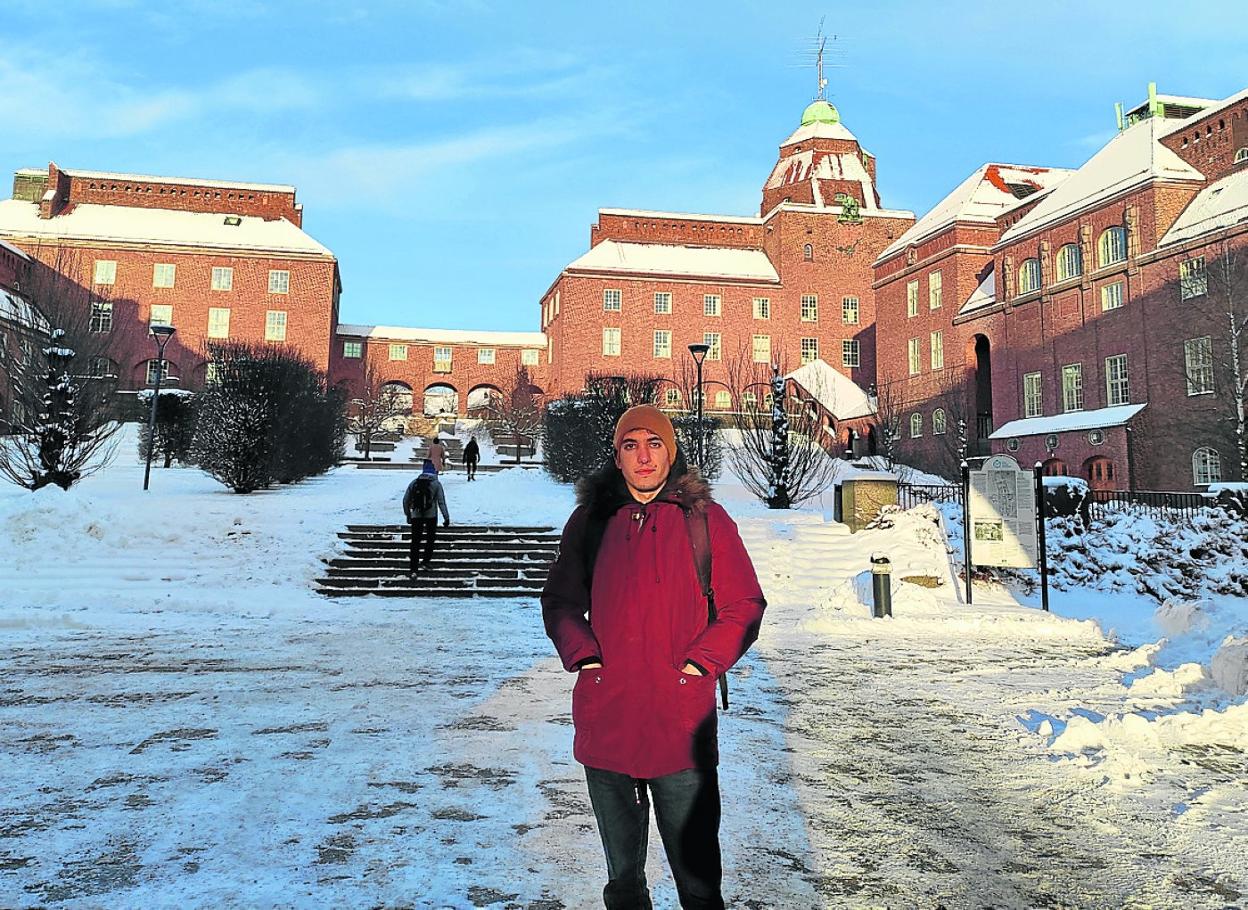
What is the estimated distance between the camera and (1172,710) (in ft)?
19.5

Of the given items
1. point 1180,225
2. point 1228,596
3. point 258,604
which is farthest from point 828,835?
point 1180,225

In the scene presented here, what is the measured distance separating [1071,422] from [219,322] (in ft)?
160

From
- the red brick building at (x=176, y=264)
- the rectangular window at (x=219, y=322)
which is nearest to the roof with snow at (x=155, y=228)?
the red brick building at (x=176, y=264)

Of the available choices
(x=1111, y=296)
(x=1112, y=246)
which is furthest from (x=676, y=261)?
(x=1111, y=296)

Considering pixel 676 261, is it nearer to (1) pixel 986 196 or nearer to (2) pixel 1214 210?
(1) pixel 986 196

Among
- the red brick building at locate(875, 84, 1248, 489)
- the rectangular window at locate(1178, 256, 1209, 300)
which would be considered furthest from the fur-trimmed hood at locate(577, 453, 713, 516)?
the rectangular window at locate(1178, 256, 1209, 300)

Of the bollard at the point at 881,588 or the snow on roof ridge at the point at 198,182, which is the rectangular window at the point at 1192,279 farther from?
the snow on roof ridge at the point at 198,182

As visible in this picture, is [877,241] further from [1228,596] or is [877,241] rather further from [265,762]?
[265,762]

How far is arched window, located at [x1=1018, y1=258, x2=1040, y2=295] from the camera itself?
118 feet

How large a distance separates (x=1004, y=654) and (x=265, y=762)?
7.49 metres

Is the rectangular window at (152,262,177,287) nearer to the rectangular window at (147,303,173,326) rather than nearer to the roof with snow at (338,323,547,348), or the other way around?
the rectangular window at (147,303,173,326)

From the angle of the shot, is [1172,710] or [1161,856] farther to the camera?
[1172,710]

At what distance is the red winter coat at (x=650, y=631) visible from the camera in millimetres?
2461

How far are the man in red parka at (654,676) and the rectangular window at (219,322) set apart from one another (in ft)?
182
